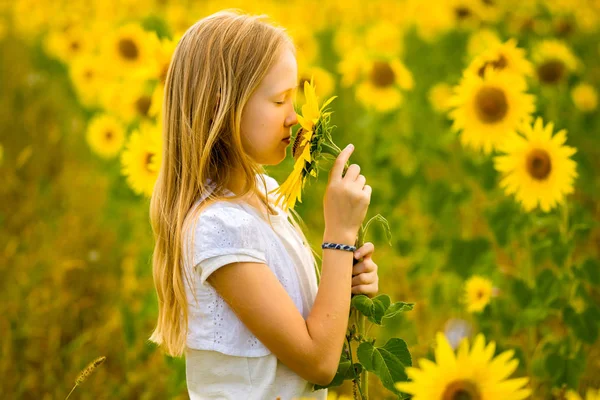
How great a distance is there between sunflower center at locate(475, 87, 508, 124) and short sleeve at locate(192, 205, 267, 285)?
1.03 m

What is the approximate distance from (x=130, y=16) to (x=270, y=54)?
3658mm

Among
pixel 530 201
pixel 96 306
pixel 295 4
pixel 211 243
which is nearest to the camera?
pixel 211 243

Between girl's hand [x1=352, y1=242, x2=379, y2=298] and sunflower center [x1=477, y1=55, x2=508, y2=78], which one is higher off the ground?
sunflower center [x1=477, y1=55, x2=508, y2=78]

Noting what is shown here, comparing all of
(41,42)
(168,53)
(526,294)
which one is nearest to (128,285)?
(168,53)

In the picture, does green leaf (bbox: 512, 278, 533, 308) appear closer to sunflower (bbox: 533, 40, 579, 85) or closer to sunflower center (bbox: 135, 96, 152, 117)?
sunflower (bbox: 533, 40, 579, 85)

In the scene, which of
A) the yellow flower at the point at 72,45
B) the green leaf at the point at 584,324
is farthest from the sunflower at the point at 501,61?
the yellow flower at the point at 72,45

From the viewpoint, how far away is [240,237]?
4.06 feet

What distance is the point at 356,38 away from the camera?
4824 mm

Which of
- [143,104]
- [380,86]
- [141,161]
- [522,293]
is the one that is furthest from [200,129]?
[380,86]

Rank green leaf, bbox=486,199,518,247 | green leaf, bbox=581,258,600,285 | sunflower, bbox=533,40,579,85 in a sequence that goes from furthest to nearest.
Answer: sunflower, bbox=533,40,579,85
green leaf, bbox=486,199,518,247
green leaf, bbox=581,258,600,285

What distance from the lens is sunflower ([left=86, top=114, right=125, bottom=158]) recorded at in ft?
9.56

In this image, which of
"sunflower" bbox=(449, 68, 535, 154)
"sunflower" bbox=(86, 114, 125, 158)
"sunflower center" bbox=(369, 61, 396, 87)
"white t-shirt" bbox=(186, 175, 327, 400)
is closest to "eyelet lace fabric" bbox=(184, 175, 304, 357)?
"white t-shirt" bbox=(186, 175, 327, 400)

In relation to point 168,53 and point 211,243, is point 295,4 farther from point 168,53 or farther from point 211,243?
point 211,243

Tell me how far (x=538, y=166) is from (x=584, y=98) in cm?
179
